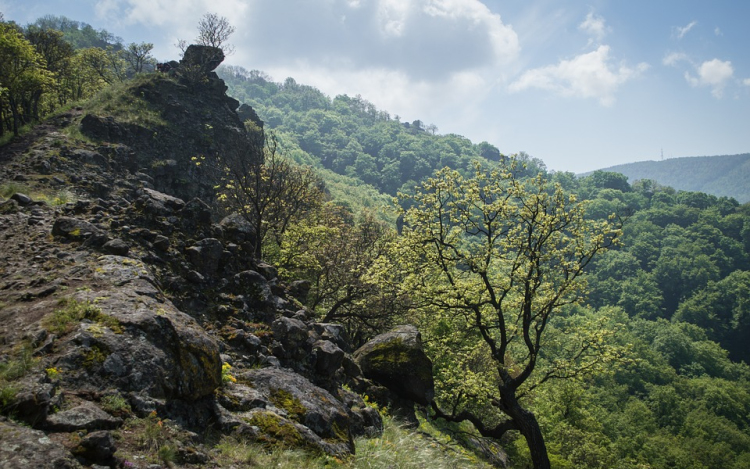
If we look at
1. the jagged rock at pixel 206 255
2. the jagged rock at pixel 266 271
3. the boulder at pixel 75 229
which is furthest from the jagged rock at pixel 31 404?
the jagged rock at pixel 266 271

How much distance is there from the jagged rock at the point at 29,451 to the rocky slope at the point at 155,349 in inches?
0.6

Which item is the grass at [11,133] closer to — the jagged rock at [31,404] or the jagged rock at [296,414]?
the jagged rock at [296,414]

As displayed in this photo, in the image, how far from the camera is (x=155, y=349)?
6.12 m

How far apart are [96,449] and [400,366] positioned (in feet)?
41.8

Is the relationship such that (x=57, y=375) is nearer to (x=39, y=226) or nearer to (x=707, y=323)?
(x=39, y=226)

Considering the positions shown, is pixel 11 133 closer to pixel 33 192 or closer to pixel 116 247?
pixel 33 192

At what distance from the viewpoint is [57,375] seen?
16.3 feet

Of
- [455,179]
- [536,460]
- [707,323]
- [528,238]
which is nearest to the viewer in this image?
[536,460]

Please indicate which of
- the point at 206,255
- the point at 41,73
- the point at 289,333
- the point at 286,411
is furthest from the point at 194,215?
the point at 41,73

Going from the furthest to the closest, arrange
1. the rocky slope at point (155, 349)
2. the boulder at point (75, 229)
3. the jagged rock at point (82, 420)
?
the boulder at point (75, 229), the rocky slope at point (155, 349), the jagged rock at point (82, 420)

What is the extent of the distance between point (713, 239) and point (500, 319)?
7036 inches

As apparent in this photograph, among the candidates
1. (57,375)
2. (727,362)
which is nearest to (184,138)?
(57,375)

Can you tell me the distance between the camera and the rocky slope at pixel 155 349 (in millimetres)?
4703

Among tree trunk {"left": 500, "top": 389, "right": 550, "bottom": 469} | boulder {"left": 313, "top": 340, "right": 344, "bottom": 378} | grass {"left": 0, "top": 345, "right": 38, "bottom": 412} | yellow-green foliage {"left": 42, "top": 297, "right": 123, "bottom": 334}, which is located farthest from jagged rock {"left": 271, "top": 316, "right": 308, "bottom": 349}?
tree trunk {"left": 500, "top": 389, "right": 550, "bottom": 469}
